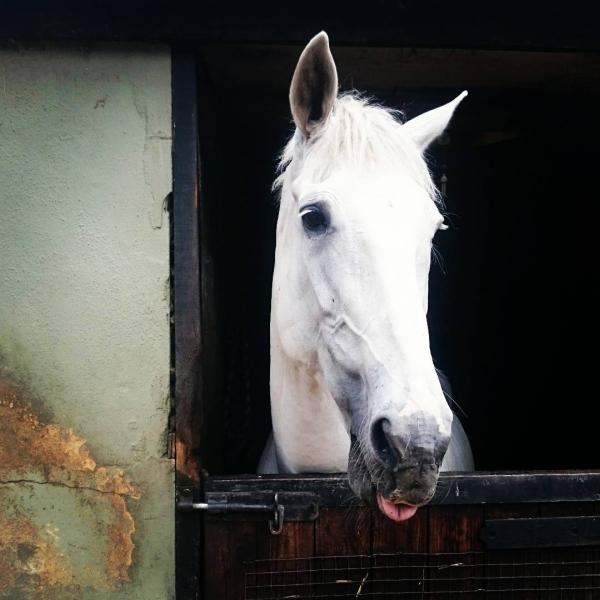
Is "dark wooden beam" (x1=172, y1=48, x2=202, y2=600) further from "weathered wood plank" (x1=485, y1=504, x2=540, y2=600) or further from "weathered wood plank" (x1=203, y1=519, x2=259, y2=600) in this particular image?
"weathered wood plank" (x1=485, y1=504, x2=540, y2=600)

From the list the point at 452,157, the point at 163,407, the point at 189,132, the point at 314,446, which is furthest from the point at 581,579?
the point at 452,157

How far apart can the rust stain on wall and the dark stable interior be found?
1.29ft

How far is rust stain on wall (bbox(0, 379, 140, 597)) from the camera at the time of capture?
195cm

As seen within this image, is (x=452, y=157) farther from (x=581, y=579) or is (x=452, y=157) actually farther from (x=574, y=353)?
(x=581, y=579)

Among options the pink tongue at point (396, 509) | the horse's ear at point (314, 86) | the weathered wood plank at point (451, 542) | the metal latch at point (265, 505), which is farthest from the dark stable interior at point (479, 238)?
the pink tongue at point (396, 509)

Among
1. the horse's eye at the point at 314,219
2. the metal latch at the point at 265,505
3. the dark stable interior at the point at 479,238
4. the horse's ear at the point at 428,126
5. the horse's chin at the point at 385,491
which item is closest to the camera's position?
the horse's chin at the point at 385,491

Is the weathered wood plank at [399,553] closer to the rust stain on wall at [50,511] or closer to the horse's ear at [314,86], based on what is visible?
the rust stain on wall at [50,511]

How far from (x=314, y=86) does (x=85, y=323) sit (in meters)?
0.99

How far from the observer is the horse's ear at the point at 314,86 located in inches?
64.3

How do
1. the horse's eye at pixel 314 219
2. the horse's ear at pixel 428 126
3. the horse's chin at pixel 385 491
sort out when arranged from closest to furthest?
the horse's chin at pixel 385 491
the horse's eye at pixel 314 219
the horse's ear at pixel 428 126

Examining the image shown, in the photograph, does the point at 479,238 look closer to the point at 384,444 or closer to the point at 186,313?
the point at 186,313

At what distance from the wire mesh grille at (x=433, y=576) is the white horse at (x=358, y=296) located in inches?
11.8

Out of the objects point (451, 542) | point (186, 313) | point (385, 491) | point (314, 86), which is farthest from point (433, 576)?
point (314, 86)

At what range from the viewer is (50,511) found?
1962 millimetres
